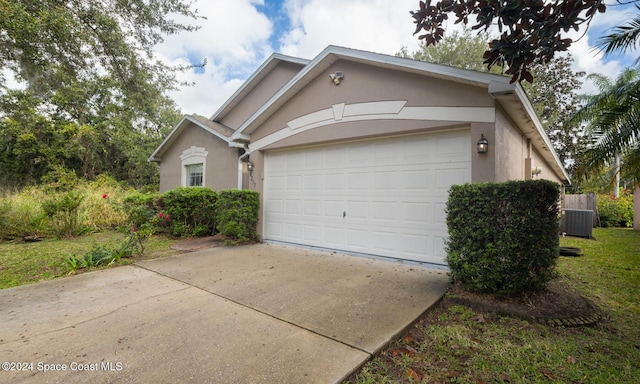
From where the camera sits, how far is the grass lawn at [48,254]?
471cm

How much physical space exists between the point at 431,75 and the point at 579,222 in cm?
934

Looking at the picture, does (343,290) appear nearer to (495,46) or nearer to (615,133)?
(495,46)

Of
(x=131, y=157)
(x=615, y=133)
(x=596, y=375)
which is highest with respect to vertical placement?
(x=131, y=157)

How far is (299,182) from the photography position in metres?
7.06

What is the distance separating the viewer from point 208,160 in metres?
10.3

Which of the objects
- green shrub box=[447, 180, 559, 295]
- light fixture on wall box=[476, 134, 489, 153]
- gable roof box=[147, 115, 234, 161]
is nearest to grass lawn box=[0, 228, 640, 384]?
green shrub box=[447, 180, 559, 295]

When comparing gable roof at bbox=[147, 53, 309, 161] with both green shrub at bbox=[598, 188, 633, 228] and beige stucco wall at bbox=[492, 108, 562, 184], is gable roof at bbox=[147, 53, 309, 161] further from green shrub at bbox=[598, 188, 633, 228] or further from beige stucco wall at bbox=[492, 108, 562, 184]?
green shrub at bbox=[598, 188, 633, 228]

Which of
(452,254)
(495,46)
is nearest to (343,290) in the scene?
(452,254)

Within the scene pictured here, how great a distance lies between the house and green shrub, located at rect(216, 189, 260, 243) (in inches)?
19.2

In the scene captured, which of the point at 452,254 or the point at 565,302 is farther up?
the point at 452,254

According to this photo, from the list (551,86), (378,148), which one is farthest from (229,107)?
(551,86)

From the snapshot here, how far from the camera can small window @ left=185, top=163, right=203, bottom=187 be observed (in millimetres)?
10852

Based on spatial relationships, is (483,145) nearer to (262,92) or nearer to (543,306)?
(543,306)

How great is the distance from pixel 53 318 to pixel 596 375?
521 centimetres
